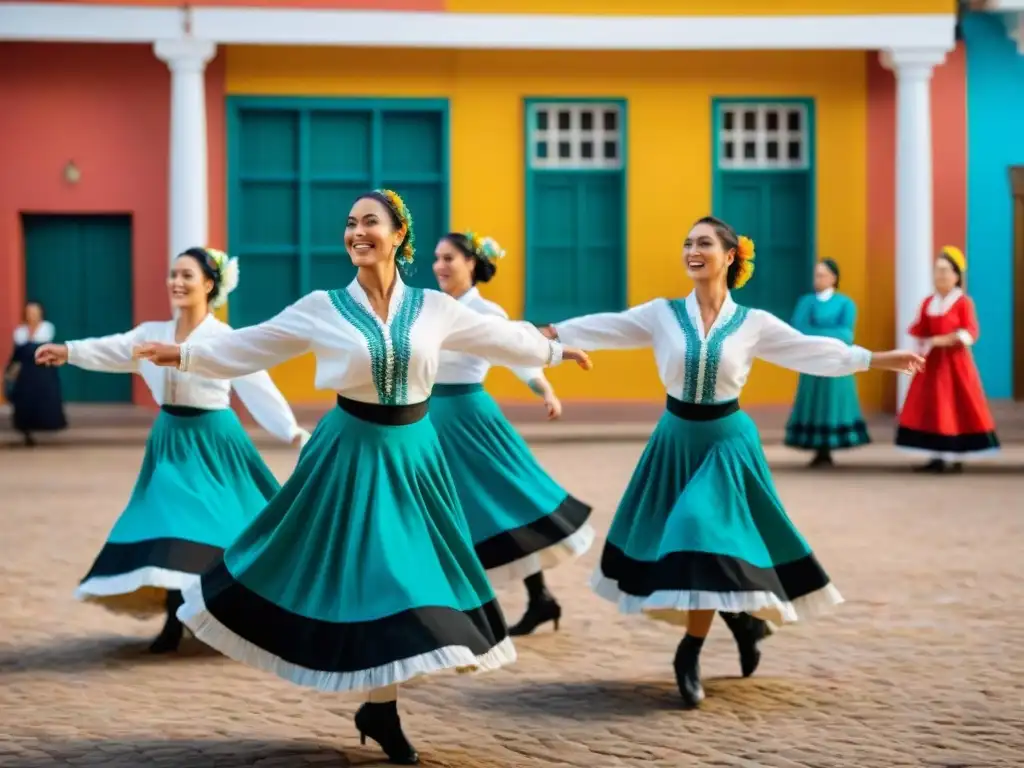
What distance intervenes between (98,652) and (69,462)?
855 cm

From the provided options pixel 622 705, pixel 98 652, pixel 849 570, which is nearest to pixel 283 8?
pixel 849 570

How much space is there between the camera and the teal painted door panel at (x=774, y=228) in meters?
19.1

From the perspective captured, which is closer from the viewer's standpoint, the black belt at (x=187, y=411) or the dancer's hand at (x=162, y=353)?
the dancer's hand at (x=162, y=353)

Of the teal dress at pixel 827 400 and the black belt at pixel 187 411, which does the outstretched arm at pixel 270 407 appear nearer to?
the black belt at pixel 187 411

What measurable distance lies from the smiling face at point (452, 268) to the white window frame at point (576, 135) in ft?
36.8

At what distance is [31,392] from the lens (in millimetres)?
16703

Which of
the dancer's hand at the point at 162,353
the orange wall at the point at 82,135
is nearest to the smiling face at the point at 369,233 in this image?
the dancer's hand at the point at 162,353

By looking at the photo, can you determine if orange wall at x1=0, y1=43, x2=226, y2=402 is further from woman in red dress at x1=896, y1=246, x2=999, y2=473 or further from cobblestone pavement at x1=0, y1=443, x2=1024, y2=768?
cobblestone pavement at x1=0, y1=443, x2=1024, y2=768

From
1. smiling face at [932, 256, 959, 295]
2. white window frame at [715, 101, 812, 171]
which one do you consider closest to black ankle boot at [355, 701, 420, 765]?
smiling face at [932, 256, 959, 295]

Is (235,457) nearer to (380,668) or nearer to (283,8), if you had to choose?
(380,668)

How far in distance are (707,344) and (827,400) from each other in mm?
8348

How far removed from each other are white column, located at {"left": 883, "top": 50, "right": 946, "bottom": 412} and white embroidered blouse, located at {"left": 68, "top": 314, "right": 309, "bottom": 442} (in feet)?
40.4

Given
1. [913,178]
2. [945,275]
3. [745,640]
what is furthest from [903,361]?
[913,178]

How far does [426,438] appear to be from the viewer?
5488 millimetres
